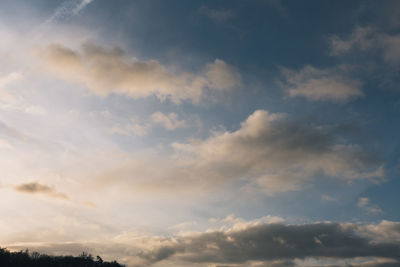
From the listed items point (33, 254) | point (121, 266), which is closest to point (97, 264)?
point (121, 266)

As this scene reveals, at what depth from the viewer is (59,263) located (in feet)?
258

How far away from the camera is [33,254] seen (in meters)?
77.9

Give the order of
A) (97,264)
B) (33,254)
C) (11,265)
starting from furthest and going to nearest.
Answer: (97,264)
(33,254)
(11,265)

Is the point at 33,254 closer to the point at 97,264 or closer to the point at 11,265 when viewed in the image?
the point at 11,265

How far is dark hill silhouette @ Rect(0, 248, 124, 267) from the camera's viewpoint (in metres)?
73.3

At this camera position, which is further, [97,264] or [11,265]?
[97,264]

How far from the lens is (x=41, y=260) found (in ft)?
253

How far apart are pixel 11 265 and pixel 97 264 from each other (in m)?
20.3

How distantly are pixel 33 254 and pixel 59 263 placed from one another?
616 cm

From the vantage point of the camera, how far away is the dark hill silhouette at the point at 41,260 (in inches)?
2885

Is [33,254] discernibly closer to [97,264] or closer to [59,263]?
[59,263]

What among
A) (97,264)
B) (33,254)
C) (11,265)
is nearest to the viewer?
(11,265)

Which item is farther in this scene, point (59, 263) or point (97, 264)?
point (97, 264)

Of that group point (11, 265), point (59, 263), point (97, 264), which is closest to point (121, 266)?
point (97, 264)
